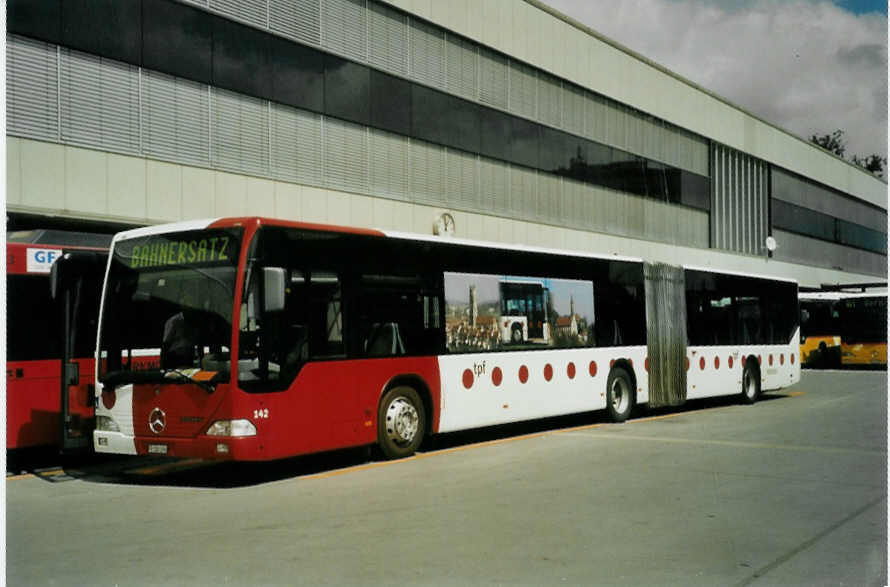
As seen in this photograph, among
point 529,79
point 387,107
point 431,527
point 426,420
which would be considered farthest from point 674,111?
point 431,527

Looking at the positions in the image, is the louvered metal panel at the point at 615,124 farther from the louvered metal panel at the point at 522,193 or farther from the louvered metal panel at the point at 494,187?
the louvered metal panel at the point at 494,187

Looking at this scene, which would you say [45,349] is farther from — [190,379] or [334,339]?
[334,339]

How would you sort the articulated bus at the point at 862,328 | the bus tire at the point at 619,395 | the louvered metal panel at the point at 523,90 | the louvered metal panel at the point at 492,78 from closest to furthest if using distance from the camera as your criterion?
the bus tire at the point at 619,395 < the louvered metal panel at the point at 492,78 < the louvered metal panel at the point at 523,90 < the articulated bus at the point at 862,328

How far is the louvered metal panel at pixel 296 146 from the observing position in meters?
21.8

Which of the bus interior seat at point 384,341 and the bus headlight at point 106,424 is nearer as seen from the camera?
the bus headlight at point 106,424

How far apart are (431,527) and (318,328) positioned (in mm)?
3829

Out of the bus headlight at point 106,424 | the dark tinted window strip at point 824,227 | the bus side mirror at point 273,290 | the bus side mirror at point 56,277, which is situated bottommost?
the bus headlight at point 106,424

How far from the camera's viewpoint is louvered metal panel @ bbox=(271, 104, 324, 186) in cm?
2183

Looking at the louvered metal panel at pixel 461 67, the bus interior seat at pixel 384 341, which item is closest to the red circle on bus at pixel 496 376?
the bus interior seat at pixel 384 341

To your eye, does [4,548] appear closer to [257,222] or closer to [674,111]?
[257,222]

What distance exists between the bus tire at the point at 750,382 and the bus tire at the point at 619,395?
16.4 feet

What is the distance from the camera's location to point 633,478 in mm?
11055

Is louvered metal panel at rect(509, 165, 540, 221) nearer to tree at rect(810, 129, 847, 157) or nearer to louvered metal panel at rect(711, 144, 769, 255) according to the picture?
louvered metal panel at rect(711, 144, 769, 255)

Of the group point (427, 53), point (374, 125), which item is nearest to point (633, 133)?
point (427, 53)
